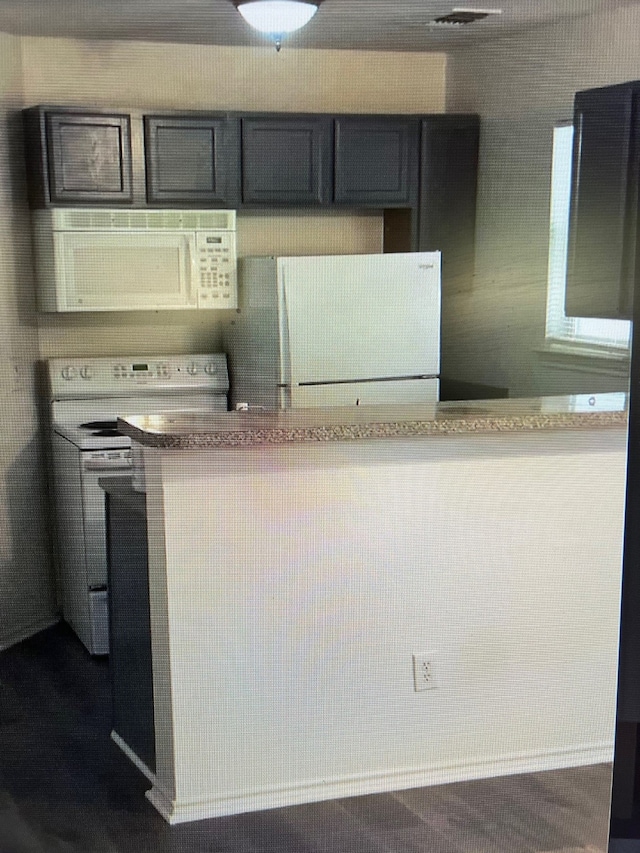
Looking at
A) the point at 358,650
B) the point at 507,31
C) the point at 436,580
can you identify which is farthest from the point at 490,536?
the point at 507,31

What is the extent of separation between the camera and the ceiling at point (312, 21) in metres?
1.88

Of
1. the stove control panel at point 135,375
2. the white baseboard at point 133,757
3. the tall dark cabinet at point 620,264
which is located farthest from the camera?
the stove control panel at point 135,375

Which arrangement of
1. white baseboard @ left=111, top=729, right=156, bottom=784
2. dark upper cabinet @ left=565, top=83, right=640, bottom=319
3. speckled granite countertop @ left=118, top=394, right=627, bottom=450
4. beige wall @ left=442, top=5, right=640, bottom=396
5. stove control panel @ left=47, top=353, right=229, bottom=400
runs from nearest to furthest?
dark upper cabinet @ left=565, top=83, right=640, bottom=319, speckled granite countertop @ left=118, top=394, right=627, bottom=450, white baseboard @ left=111, top=729, right=156, bottom=784, beige wall @ left=442, top=5, right=640, bottom=396, stove control panel @ left=47, top=353, right=229, bottom=400

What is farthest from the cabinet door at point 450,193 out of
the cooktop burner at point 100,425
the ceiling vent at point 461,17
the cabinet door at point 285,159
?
the cooktop burner at point 100,425

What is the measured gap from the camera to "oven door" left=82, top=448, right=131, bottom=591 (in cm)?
220

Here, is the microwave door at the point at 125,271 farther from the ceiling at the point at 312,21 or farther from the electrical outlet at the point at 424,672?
the electrical outlet at the point at 424,672

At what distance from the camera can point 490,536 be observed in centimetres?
161

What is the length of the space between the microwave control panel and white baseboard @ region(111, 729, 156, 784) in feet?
3.59

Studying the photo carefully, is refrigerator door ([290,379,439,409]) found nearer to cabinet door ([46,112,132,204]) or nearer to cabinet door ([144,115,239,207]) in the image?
cabinet door ([144,115,239,207])

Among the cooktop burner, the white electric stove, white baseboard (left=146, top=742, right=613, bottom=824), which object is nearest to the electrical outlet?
white baseboard (left=146, top=742, right=613, bottom=824)

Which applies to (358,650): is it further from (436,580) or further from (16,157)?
(16,157)

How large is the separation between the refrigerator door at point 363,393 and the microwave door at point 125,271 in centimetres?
38

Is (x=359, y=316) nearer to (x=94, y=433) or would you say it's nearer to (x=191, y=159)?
(x=191, y=159)

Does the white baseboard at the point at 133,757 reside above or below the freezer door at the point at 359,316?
below
